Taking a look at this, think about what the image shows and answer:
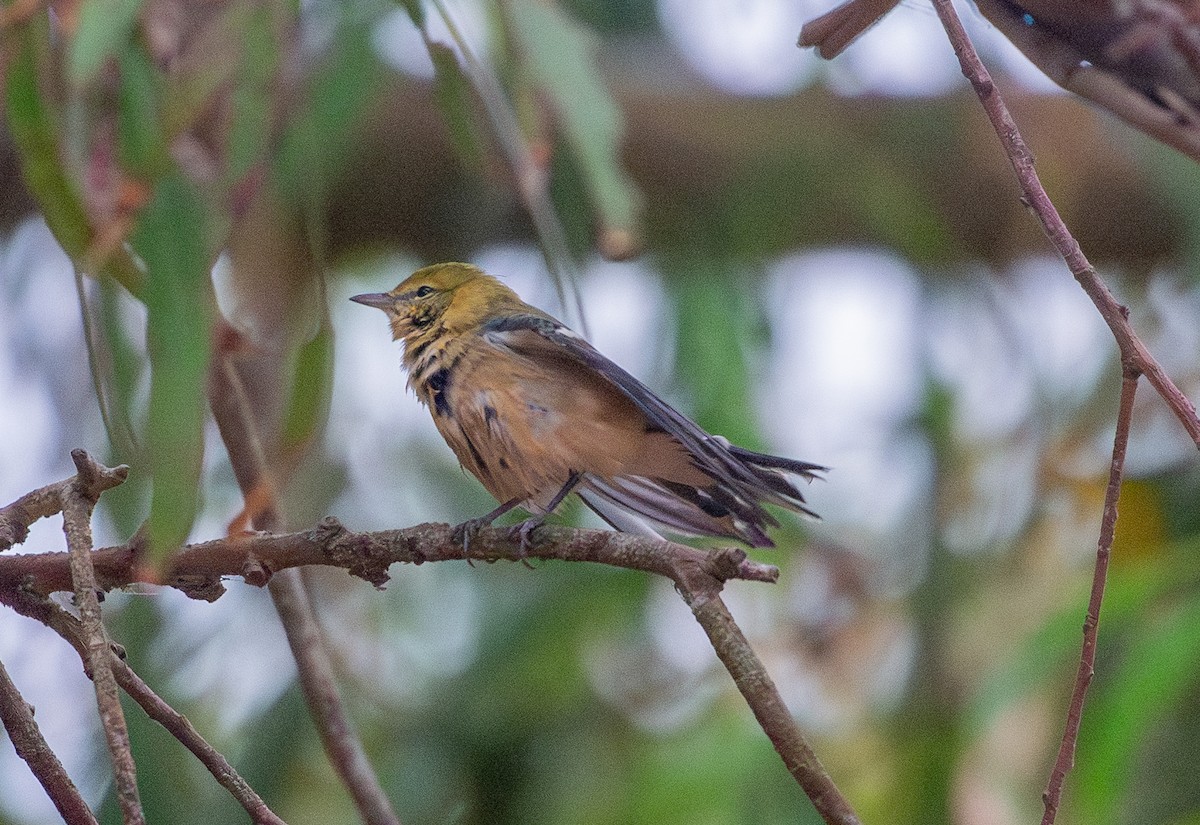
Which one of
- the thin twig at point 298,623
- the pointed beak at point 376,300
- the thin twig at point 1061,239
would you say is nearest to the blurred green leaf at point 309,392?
the thin twig at point 298,623

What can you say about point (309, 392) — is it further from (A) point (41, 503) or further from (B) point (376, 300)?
(B) point (376, 300)

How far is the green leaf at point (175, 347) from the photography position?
1.12 m

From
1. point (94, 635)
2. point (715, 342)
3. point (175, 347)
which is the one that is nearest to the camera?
point (94, 635)

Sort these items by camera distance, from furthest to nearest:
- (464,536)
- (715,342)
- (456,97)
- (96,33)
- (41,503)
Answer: (715,342) < (456,97) < (96,33) < (464,536) < (41,503)

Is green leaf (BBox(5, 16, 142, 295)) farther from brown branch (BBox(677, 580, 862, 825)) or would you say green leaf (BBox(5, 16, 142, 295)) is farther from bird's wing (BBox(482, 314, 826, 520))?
brown branch (BBox(677, 580, 862, 825))

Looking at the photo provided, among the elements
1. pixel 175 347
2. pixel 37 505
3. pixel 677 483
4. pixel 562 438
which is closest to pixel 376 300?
pixel 562 438

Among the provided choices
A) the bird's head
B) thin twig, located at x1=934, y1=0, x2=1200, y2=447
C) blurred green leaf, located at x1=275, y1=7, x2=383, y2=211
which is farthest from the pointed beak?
thin twig, located at x1=934, y1=0, x2=1200, y2=447

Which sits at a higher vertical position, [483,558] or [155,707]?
[483,558]

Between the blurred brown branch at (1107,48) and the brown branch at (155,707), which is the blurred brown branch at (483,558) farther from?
the blurred brown branch at (1107,48)

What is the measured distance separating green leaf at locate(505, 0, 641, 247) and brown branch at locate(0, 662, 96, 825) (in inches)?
27.3

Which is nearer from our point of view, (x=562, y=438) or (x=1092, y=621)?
(x=1092, y=621)

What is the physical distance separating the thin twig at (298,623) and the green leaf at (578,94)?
45 cm

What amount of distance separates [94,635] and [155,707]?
113 millimetres

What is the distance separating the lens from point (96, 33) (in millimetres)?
1402
